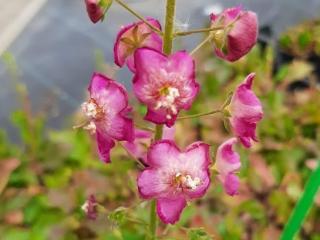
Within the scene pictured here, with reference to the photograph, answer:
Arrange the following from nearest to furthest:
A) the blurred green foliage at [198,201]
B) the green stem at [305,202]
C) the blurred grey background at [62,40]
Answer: the green stem at [305,202] < the blurred green foliage at [198,201] < the blurred grey background at [62,40]

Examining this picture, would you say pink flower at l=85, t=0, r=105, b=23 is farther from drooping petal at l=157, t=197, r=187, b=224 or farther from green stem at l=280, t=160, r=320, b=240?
green stem at l=280, t=160, r=320, b=240

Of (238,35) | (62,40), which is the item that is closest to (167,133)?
(238,35)

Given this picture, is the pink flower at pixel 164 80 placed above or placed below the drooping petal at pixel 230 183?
above

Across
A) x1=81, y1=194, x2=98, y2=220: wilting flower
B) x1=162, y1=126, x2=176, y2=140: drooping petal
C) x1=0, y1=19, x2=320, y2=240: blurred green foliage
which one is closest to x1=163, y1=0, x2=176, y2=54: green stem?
x1=162, y1=126, x2=176, y2=140: drooping petal

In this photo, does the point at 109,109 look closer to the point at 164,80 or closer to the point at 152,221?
the point at 164,80

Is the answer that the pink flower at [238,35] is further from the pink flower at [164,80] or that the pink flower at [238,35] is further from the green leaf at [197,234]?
the green leaf at [197,234]

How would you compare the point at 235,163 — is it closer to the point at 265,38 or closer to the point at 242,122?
the point at 242,122

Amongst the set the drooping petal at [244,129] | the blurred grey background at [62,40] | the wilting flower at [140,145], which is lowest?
the blurred grey background at [62,40]

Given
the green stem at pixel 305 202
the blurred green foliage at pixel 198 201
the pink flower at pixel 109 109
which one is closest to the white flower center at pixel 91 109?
the pink flower at pixel 109 109
